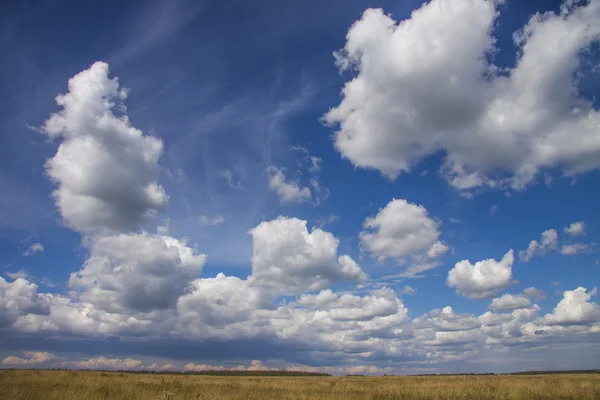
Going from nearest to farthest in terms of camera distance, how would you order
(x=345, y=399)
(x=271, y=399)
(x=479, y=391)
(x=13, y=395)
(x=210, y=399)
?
(x=13, y=395) → (x=210, y=399) → (x=271, y=399) → (x=345, y=399) → (x=479, y=391)

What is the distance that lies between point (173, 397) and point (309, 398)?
22.8 ft

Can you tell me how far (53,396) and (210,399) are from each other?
6.89 metres

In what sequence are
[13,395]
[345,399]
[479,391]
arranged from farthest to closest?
[479,391] → [345,399] → [13,395]

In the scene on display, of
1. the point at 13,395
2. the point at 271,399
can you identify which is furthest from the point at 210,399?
the point at 13,395

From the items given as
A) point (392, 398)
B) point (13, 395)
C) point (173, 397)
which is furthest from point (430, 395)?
point (13, 395)

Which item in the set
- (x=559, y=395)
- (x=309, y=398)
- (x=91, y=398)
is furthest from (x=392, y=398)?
(x=91, y=398)

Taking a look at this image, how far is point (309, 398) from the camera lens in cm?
2039

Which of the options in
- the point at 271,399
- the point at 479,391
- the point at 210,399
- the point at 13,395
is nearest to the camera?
the point at 13,395

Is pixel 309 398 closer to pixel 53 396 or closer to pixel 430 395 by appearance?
pixel 430 395

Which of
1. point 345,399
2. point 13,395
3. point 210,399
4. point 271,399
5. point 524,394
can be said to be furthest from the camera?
point 524,394

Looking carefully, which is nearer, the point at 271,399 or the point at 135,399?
the point at 135,399

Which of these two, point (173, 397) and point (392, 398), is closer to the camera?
point (173, 397)

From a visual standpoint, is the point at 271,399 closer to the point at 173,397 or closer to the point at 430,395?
the point at 173,397

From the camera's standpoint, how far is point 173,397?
1794 cm
